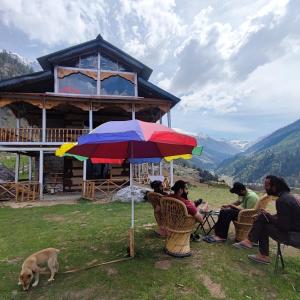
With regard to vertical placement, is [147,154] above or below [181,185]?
above

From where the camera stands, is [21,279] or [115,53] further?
[115,53]

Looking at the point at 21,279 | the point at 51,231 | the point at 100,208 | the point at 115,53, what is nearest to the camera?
the point at 21,279

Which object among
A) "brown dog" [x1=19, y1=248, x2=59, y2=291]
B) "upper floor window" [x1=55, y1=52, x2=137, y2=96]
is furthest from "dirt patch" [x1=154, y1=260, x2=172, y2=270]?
"upper floor window" [x1=55, y1=52, x2=137, y2=96]

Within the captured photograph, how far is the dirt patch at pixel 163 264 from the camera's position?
15.6 ft

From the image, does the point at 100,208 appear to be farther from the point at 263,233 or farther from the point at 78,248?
the point at 263,233

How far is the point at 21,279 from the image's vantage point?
13.5 feet

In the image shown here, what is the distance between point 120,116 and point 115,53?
432 cm

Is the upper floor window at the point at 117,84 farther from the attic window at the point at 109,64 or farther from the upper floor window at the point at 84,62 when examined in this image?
the upper floor window at the point at 84,62

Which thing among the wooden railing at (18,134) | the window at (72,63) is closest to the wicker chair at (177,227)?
the wooden railing at (18,134)

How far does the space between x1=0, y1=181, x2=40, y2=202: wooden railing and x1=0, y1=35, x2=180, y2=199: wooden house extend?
1.9 inches

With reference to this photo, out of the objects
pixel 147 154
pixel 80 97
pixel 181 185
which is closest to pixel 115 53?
pixel 80 97

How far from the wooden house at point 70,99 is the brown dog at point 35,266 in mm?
11038

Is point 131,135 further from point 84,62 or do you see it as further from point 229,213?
point 84,62

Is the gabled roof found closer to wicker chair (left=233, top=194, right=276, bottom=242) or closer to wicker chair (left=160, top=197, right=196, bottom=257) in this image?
wicker chair (left=233, top=194, right=276, bottom=242)
